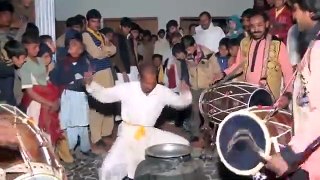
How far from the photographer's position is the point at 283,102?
382 cm

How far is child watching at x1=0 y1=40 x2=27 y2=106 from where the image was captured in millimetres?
5008

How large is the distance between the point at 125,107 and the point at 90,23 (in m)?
2.01

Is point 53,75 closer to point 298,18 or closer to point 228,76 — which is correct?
point 228,76

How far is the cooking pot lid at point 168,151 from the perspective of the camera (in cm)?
452

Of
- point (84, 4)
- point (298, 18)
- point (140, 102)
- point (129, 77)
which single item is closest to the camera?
point (298, 18)

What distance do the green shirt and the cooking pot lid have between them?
5.28 ft

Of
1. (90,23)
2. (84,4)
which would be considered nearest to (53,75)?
(90,23)

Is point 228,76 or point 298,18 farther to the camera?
point 228,76

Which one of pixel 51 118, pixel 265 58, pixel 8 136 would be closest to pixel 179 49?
pixel 51 118

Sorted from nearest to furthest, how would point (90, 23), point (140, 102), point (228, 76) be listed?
point (140, 102), point (228, 76), point (90, 23)

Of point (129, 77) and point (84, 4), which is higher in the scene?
point (84, 4)

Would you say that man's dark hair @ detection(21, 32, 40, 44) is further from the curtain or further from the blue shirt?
the blue shirt

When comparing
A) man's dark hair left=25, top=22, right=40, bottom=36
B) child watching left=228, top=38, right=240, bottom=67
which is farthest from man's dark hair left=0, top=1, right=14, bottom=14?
child watching left=228, top=38, right=240, bottom=67

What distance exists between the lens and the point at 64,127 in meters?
6.53
